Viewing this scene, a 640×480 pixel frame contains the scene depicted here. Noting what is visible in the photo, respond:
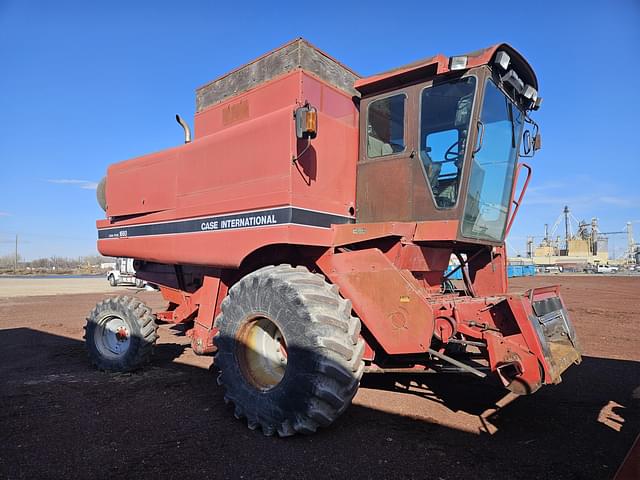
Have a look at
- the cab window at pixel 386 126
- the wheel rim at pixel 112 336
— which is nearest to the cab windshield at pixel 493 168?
the cab window at pixel 386 126

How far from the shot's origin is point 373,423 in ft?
13.7

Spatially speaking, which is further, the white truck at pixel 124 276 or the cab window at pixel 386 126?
the white truck at pixel 124 276

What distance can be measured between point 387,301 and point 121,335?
4371mm

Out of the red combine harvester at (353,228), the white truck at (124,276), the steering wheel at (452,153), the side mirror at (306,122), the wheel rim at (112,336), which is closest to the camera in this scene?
the red combine harvester at (353,228)

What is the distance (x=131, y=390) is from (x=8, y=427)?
1.38 metres

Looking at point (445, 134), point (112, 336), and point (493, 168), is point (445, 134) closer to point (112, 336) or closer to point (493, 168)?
point (493, 168)

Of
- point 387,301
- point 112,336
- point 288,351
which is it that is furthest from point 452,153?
point 112,336

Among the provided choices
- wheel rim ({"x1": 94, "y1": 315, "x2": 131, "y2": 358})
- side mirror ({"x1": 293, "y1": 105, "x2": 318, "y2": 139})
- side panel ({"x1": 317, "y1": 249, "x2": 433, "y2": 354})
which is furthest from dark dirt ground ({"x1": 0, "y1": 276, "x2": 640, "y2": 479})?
side mirror ({"x1": 293, "y1": 105, "x2": 318, "y2": 139})

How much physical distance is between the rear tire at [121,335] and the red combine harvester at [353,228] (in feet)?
3.58

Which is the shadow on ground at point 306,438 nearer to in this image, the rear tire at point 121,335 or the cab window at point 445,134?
the rear tire at point 121,335

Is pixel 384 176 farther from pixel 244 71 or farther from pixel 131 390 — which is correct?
pixel 131 390

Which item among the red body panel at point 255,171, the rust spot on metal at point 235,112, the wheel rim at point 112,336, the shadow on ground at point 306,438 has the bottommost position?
the shadow on ground at point 306,438

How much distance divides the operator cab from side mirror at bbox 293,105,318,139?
98cm

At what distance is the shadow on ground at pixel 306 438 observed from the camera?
10.8ft
